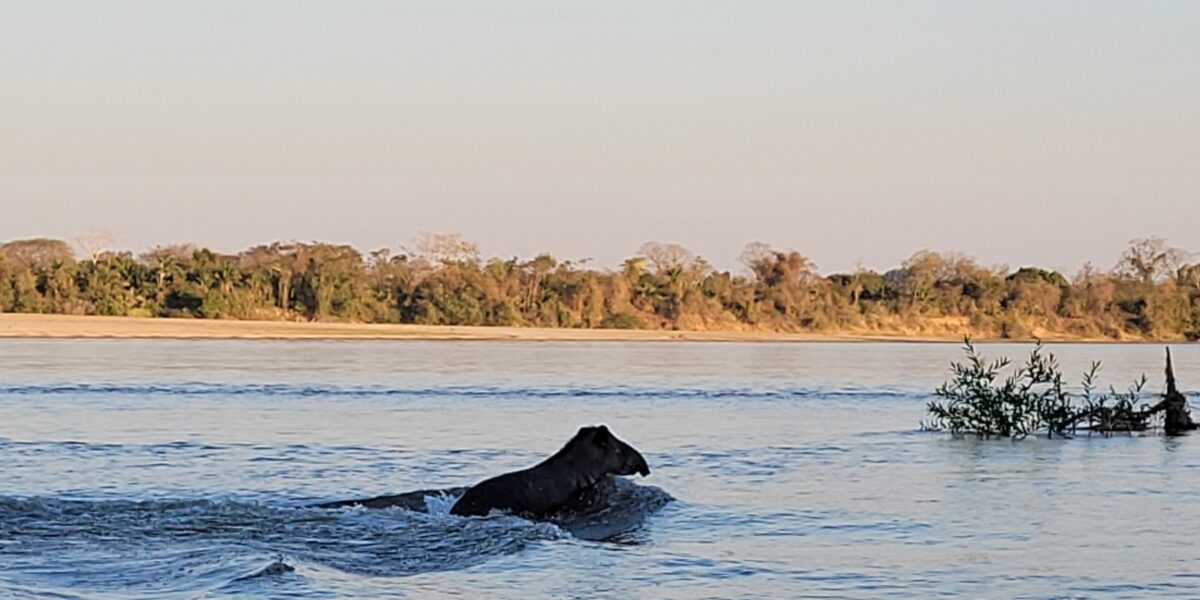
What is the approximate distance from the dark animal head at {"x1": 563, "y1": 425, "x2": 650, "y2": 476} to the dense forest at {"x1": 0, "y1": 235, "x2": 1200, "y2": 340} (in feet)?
280

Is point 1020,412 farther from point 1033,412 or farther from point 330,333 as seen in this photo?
point 330,333

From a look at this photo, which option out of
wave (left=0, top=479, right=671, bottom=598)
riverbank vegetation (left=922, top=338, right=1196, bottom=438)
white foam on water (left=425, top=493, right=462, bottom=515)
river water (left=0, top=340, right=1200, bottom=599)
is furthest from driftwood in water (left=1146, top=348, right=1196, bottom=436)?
white foam on water (left=425, top=493, right=462, bottom=515)

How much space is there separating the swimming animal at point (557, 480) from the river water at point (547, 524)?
35 centimetres

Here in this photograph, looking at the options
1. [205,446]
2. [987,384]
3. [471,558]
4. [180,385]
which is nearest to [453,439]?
[205,446]

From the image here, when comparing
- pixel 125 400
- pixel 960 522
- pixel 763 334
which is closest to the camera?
pixel 960 522

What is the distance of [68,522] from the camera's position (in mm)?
17297

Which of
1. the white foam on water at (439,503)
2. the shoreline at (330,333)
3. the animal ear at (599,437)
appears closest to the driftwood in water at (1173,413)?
the animal ear at (599,437)

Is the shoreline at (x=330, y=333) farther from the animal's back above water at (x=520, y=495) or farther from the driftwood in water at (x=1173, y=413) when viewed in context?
the animal's back above water at (x=520, y=495)

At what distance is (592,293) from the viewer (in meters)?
109

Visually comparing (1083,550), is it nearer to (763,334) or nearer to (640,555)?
(640,555)

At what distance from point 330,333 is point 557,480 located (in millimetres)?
80477

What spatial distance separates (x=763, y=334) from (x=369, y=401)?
232ft

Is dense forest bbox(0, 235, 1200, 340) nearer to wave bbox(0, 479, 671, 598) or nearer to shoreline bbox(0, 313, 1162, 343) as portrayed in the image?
shoreline bbox(0, 313, 1162, 343)

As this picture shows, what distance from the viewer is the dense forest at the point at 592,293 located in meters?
103
